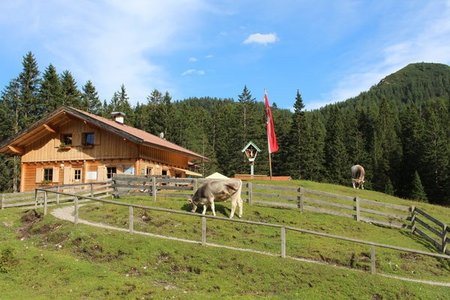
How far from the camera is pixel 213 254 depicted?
41.5ft

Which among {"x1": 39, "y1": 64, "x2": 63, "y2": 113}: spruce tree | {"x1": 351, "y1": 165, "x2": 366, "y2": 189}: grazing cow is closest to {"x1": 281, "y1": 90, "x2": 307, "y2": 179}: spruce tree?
{"x1": 351, "y1": 165, "x2": 366, "y2": 189}: grazing cow

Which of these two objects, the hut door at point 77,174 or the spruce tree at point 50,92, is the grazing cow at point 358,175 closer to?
the hut door at point 77,174

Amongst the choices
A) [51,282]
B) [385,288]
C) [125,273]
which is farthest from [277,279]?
[51,282]

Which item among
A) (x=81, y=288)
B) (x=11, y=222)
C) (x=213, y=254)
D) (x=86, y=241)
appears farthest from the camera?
(x=11, y=222)

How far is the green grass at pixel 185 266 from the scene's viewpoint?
10.8m

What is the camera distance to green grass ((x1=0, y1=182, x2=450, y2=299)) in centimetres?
1075

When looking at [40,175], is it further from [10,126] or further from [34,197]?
[10,126]

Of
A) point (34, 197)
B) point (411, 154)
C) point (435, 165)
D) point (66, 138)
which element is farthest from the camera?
point (411, 154)

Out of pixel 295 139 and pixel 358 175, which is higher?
pixel 295 139

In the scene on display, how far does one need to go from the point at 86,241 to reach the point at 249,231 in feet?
19.1

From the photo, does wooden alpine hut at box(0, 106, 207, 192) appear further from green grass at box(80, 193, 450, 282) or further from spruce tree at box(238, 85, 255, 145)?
spruce tree at box(238, 85, 255, 145)

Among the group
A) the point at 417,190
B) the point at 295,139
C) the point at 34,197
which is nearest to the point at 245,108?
the point at 295,139

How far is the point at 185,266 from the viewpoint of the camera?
12.1 metres

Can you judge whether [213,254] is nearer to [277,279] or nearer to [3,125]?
[277,279]
